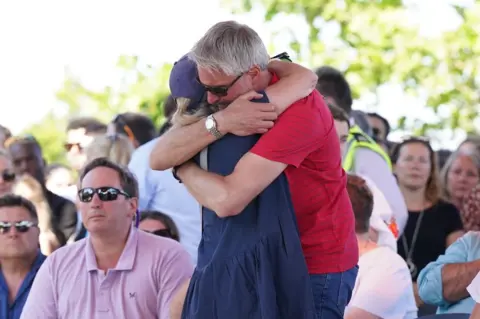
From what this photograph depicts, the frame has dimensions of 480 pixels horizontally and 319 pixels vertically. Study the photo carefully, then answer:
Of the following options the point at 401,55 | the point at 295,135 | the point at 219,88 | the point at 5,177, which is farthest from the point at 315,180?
the point at 401,55

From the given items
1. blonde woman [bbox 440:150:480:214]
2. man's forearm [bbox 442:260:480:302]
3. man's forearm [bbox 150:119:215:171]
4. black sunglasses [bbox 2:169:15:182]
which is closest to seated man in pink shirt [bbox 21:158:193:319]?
man's forearm [bbox 442:260:480:302]

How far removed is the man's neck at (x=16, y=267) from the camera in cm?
632

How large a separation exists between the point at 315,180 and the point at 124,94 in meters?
12.0

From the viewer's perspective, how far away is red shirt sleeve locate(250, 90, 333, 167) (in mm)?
3514

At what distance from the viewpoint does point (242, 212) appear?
3.58m

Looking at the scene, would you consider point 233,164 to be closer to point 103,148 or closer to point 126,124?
point 103,148

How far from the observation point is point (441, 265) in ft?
16.9

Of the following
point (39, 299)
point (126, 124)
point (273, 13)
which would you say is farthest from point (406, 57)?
point (39, 299)

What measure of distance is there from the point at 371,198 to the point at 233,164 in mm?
2050

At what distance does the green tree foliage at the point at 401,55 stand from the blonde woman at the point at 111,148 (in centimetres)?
614

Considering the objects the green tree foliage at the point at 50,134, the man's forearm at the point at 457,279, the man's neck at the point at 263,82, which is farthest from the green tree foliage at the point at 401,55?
the green tree foliage at the point at 50,134

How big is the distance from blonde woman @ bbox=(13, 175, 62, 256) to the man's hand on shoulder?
4428 mm

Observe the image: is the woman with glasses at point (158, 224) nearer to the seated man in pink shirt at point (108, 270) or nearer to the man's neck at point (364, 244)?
the seated man in pink shirt at point (108, 270)

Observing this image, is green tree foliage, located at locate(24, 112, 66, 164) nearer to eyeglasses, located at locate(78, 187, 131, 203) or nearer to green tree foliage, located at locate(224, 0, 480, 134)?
green tree foliage, located at locate(224, 0, 480, 134)
